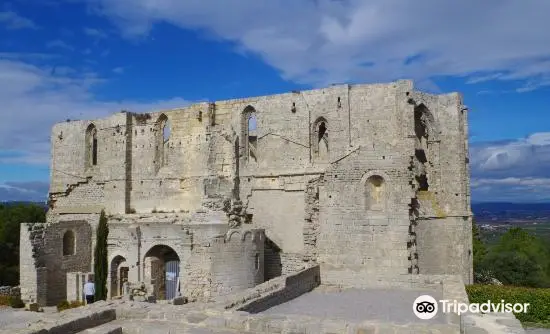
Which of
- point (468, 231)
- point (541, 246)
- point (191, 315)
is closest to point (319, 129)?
point (468, 231)

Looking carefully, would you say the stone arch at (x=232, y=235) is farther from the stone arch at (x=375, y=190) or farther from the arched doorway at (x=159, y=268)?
the arched doorway at (x=159, y=268)

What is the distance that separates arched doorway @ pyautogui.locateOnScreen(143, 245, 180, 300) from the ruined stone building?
0.19 ft

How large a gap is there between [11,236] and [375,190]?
2526 cm

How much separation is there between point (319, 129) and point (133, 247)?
386 inches

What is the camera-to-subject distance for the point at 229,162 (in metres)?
26.1

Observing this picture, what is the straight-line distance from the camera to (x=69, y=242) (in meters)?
26.7

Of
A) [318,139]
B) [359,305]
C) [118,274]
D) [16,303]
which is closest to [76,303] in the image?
[118,274]

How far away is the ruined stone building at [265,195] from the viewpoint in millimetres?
17234

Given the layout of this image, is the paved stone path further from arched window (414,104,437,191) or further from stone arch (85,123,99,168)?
arched window (414,104,437,191)

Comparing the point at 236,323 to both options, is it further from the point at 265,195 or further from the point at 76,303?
the point at 76,303

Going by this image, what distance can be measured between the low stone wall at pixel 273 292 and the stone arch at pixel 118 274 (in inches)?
465

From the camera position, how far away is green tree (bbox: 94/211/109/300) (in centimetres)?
2488

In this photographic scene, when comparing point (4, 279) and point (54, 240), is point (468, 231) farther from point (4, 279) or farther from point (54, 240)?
point (4, 279)

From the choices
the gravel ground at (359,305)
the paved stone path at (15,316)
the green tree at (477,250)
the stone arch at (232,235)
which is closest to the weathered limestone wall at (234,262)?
the stone arch at (232,235)
